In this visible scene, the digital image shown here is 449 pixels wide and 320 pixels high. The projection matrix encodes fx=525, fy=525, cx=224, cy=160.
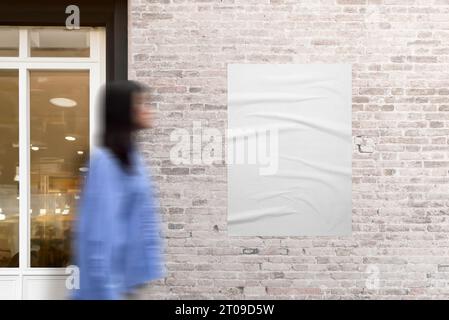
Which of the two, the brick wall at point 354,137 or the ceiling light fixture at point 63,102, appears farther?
the ceiling light fixture at point 63,102

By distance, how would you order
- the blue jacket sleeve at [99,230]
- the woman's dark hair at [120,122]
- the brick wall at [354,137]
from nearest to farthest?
the blue jacket sleeve at [99,230] → the woman's dark hair at [120,122] → the brick wall at [354,137]

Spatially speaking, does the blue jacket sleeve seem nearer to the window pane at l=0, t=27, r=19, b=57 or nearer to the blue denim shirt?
the blue denim shirt

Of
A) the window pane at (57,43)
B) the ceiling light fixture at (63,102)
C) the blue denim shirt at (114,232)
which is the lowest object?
the blue denim shirt at (114,232)

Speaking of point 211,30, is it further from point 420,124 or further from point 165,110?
point 420,124

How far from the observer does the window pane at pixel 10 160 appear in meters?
5.91

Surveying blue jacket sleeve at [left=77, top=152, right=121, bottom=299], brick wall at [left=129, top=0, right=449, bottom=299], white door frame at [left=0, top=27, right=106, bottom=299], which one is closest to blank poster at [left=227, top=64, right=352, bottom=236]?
brick wall at [left=129, top=0, right=449, bottom=299]

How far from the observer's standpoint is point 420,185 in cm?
574

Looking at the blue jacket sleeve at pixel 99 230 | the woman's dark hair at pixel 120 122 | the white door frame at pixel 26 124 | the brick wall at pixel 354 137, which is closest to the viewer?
the blue jacket sleeve at pixel 99 230

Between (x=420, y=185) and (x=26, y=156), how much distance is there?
4.38 metres

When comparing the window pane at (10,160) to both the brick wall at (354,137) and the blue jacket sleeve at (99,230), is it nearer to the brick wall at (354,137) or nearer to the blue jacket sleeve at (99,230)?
the brick wall at (354,137)

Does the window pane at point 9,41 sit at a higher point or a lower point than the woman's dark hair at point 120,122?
higher

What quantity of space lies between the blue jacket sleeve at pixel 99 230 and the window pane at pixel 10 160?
357cm

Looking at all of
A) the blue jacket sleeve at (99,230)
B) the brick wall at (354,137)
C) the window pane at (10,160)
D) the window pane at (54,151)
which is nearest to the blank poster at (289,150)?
the brick wall at (354,137)

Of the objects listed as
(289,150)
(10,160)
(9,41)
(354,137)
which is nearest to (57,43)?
(9,41)
